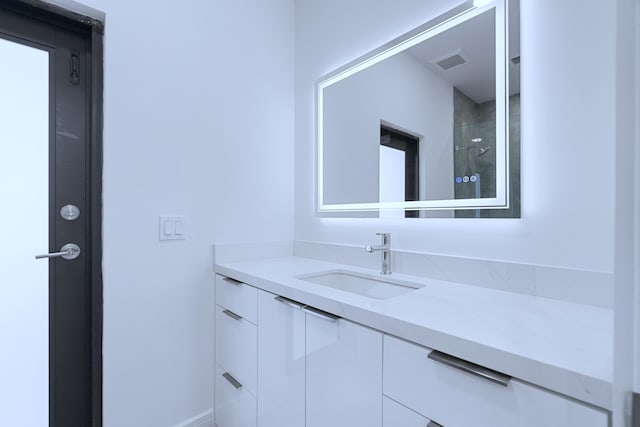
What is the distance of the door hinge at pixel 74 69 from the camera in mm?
1311

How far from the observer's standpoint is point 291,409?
105 centimetres

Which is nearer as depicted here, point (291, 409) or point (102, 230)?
point (291, 409)

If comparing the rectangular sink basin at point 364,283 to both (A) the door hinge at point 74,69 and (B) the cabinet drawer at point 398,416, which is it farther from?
(A) the door hinge at point 74,69

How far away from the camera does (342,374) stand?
2.86 feet

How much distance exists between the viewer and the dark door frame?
4.19 feet

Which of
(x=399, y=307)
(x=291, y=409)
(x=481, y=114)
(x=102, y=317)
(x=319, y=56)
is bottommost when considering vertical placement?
(x=291, y=409)

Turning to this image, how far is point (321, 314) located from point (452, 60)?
3.68ft

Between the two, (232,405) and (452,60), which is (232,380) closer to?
(232,405)

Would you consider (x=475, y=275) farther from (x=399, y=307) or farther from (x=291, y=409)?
(x=291, y=409)

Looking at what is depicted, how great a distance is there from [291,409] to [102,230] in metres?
1.05

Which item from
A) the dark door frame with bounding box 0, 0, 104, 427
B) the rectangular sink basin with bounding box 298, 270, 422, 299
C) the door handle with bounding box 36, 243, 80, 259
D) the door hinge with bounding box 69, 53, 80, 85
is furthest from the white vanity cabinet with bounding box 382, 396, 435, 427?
the door hinge with bounding box 69, 53, 80, 85

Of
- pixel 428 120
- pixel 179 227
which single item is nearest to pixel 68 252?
pixel 179 227

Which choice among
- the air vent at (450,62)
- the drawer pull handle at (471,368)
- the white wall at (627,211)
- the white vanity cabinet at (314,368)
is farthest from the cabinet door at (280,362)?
the air vent at (450,62)

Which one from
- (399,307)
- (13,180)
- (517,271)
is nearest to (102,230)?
(13,180)
